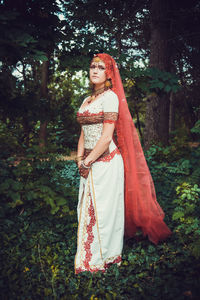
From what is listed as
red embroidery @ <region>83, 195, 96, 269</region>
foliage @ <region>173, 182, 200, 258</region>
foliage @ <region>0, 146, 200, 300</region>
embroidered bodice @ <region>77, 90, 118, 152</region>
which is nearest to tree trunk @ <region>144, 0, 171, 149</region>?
foliage @ <region>173, 182, 200, 258</region>

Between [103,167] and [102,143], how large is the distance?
0.25m

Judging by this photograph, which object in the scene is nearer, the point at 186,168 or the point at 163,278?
the point at 163,278

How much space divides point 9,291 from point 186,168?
9.53 feet

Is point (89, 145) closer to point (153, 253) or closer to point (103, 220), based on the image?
point (103, 220)

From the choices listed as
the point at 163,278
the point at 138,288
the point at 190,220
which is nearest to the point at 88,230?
the point at 138,288

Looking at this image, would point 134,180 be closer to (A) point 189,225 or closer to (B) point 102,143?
(B) point 102,143

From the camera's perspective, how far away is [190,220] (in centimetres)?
277

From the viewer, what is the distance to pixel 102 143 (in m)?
2.09

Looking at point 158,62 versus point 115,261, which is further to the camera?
point 158,62

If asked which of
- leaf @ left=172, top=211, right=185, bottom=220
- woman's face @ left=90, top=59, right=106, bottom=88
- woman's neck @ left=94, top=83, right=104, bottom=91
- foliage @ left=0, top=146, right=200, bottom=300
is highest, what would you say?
woman's face @ left=90, top=59, right=106, bottom=88

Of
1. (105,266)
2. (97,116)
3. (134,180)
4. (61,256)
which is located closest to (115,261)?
(105,266)

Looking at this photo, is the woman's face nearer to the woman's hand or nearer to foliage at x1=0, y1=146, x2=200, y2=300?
the woman's hand

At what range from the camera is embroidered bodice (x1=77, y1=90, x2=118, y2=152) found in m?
2.11

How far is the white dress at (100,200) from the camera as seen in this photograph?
2.16 metres
